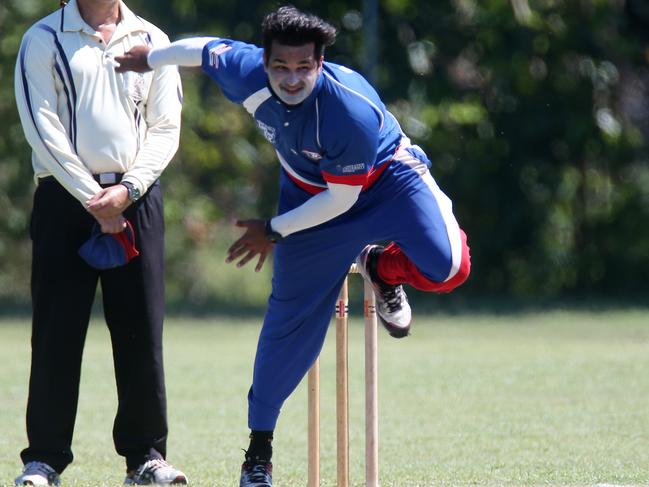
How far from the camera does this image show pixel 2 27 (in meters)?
14.5

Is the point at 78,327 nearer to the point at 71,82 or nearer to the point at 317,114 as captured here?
the point at 71,82

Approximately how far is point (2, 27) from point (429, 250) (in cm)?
1086

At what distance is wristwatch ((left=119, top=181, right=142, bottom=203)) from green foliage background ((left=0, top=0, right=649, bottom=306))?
29.8 feet

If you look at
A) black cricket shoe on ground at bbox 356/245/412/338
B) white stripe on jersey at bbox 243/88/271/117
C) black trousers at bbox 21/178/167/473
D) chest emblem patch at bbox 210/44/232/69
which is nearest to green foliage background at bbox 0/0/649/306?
black cricket shoe on ground at bbox 356/245/412/338

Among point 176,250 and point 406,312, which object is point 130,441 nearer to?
point 406,312

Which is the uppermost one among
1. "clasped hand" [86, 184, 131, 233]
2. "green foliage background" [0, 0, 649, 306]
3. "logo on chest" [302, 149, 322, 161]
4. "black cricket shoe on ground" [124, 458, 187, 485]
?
"green foliage background" [0, 0, 649, 306]

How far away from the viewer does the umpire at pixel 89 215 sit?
207 inches

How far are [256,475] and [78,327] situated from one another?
1073 mm

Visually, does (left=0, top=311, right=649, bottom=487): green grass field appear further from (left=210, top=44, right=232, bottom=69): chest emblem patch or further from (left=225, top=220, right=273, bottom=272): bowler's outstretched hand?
(left=210, top=44, right=232, bottom=69): chest emblem patch

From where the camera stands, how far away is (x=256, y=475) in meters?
4.82

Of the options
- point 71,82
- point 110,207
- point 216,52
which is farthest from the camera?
point 71,82

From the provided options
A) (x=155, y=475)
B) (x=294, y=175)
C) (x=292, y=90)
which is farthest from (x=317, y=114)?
(x=155, y=475)

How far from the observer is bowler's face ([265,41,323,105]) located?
4.36m

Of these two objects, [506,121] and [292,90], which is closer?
[292,90]
